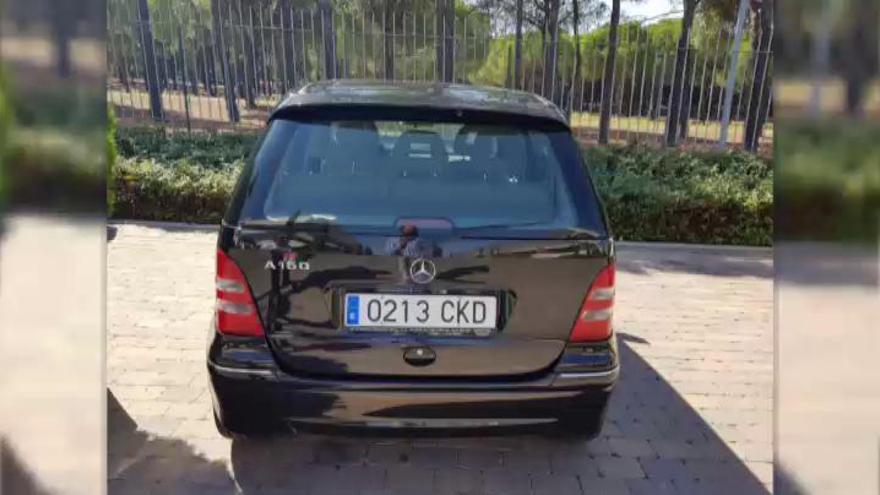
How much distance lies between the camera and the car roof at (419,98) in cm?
269

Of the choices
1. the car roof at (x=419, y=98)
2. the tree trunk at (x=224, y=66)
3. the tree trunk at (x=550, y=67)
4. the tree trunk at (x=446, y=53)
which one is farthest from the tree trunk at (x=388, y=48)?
the car roof at (x=419, y=98)

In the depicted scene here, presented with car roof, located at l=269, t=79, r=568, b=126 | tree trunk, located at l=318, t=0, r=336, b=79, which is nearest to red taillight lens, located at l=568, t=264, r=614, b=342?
car roof, located at l=269, t=79, r=568, b=126

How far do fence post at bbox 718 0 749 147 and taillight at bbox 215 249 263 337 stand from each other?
8554 millimetres

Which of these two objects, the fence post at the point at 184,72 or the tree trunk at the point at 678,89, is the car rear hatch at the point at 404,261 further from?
the fence post at the point at 184,72

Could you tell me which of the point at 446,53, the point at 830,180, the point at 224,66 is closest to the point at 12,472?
the point at 830,180

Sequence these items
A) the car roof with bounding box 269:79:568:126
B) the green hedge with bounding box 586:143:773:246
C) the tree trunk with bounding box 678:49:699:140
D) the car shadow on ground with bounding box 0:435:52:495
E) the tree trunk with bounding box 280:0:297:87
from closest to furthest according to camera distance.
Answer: the car shadow on ground with bounding box 0:435:52:495
the car roof with bounding box 269:79:568:126
the green hedge with bounding box 586:143:773:246
the tree trunk with bounding box 280:0:297:87
the tree trunk with bounding box 678:49:699:140

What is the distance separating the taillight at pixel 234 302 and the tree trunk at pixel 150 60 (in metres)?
8.17

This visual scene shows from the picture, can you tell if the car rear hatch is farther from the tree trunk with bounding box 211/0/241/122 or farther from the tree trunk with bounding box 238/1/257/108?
the tree trunk with bounding box 211/0/241/122

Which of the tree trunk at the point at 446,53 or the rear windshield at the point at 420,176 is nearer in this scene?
the rear windshield at the point at 420,176

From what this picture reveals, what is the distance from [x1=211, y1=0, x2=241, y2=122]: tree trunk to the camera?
9812mm

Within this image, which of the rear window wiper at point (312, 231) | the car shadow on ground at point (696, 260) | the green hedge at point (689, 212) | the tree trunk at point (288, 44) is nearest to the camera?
the rear window wiper at point (312, 231)

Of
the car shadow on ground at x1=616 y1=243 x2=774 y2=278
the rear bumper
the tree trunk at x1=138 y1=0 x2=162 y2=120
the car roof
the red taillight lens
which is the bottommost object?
→ the car shadow on ground at x1=616 y1=243 x2=774 y2=278

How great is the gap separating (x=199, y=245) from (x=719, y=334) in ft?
15.0

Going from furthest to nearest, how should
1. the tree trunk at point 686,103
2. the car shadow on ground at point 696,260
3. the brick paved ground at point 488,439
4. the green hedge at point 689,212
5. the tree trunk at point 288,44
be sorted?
1. the tree trunk at point 686,103
2. the tree trunk at point 288,44
3. the green hedge at point 689,212
4. the car shadow on ground at point 696,260
5. the brick paved ground at point 488,439
